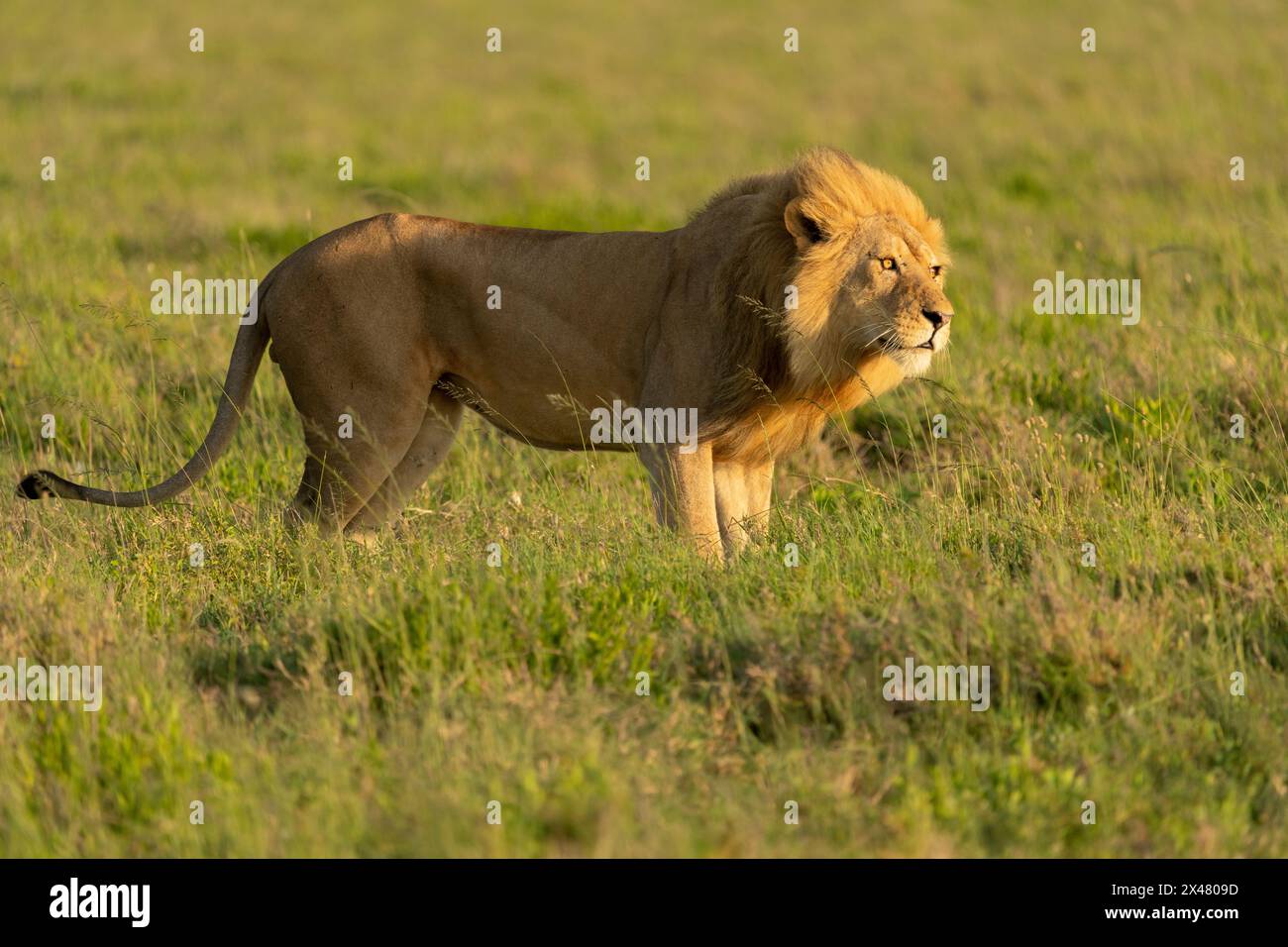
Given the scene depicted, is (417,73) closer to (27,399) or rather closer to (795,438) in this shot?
(27,399)

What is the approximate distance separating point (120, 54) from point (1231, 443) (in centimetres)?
1663

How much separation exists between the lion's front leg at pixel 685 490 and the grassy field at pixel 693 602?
0.11 metres

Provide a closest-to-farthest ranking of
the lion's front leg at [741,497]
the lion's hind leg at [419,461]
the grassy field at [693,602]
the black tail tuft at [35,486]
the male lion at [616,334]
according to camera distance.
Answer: the grassy field at [693,602] → the black tail tuft at [35,486] → the male lion at [616,334] → the lion's front leg at [741,497] → the lion's hind leg at [419,461]

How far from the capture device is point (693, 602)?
471cm

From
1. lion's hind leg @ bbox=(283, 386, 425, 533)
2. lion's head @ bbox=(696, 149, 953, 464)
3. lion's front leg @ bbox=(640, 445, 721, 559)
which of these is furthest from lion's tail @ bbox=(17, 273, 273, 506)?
lion's head @ bbox=(696, 149, 953, 464)

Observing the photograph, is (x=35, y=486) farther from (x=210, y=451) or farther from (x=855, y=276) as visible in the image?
(x=855, y=276)

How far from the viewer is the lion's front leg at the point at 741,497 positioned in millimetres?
5652

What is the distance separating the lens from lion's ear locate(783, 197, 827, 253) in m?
5.33

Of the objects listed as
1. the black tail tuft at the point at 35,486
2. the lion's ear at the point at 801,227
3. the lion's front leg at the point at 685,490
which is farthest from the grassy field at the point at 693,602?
the lion's ear at the point at 801,227

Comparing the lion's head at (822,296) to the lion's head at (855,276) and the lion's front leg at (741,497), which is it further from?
the lion's front leg at (741,497)

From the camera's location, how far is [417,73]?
2034 centimetres

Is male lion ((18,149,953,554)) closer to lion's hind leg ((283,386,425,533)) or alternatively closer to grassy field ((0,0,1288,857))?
lion's hind leg ((283,386,425,533))

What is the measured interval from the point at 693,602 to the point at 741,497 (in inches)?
48.8

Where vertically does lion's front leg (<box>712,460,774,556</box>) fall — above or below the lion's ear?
below
